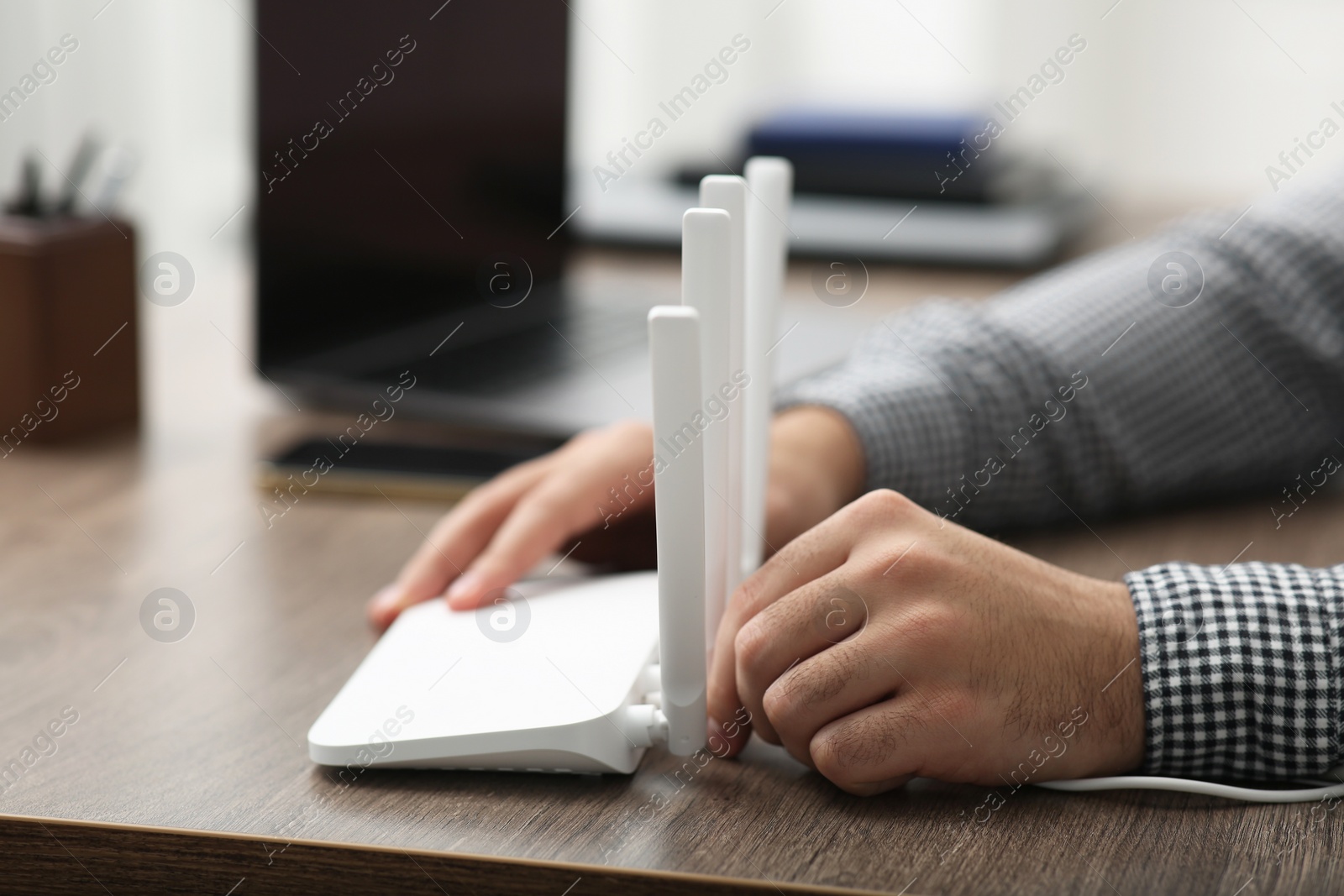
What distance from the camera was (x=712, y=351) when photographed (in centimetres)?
54

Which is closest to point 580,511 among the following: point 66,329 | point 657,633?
point 657,633

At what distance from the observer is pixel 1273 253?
3.14 feet

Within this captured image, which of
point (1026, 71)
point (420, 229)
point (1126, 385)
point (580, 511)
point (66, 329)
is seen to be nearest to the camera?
point (580, 511)

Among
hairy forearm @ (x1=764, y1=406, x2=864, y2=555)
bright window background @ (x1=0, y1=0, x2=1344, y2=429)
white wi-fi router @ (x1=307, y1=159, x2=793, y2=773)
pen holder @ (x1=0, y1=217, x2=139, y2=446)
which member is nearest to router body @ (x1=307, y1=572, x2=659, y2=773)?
white wi-fi router @ (x1=307, y1=159, x2=793, y2=773)

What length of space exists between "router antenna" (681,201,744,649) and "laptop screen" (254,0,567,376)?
1.80ft

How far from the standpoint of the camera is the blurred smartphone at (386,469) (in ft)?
3.03

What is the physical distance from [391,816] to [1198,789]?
0.34 m

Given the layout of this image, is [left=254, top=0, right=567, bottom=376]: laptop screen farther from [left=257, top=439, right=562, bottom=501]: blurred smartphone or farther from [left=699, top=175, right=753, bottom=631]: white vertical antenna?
[left=699, top=175, right=753, bottom=631]: white vertical antenna

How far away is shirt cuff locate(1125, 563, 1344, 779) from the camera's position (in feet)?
1.85

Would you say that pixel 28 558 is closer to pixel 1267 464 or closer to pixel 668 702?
pixel 668 702

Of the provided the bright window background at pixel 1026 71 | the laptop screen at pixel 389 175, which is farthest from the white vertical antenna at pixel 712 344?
the bright window background at pixel 1026 71

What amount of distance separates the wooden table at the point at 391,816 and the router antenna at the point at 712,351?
0.28 ft

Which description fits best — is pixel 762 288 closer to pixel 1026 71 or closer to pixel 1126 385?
pixel 1126 385

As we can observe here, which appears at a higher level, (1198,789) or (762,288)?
(762,288)
